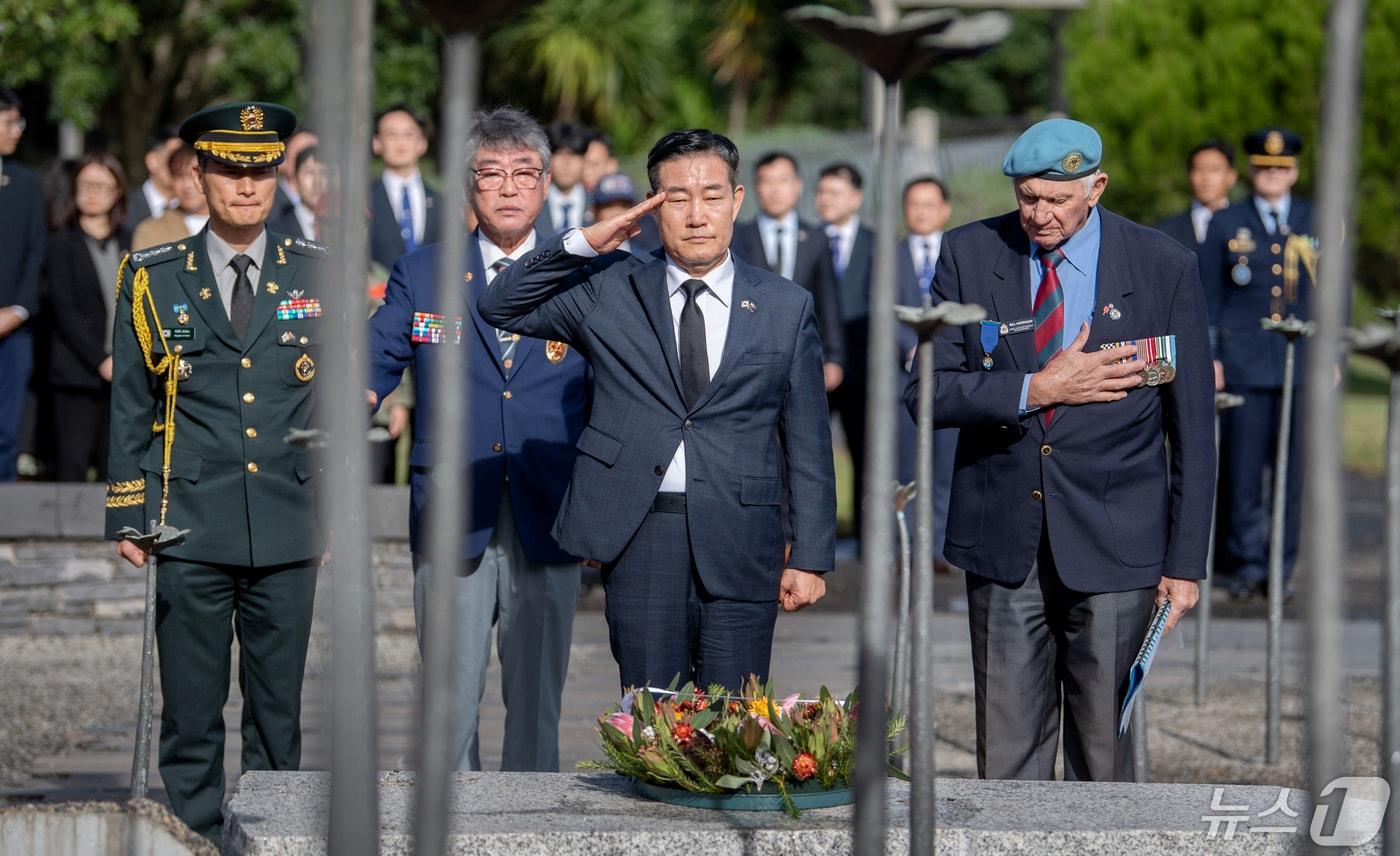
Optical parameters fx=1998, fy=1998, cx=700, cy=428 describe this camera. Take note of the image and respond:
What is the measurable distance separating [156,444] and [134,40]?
55.3 ft

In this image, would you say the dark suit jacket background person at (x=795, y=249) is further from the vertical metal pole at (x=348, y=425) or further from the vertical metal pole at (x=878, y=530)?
the vertical metal pole at (x=348, y=425)

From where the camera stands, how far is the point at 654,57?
2888 centimetres

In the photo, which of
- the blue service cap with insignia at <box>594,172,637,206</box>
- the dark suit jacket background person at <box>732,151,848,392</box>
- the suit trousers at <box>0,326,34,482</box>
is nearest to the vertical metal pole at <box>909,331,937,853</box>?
the blue service cap with insignia at <box>594,172,637,206</box>

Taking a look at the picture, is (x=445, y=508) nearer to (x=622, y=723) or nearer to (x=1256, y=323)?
(x=622, y=723)

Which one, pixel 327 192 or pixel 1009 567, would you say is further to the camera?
pixel 1009 567

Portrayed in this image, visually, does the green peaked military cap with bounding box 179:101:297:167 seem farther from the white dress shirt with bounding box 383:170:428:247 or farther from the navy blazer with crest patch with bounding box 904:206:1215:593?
the white dress shirt with bounding box 383:170:428:247

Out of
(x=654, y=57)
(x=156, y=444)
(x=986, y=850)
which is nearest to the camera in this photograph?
(x=986, y=850)

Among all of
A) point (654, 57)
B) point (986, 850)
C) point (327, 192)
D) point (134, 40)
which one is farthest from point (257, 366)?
point (654, 57)

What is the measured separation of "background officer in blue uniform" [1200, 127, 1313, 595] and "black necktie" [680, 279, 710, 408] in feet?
17.6

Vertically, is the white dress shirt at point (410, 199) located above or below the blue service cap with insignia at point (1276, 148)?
below

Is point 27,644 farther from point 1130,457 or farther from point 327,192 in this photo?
point 327,192

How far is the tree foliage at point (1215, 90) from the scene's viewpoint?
25.7m

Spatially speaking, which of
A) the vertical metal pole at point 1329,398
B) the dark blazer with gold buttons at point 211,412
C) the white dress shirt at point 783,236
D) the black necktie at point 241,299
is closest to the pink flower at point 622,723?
the dark blazer with gold buttons at point 211,412

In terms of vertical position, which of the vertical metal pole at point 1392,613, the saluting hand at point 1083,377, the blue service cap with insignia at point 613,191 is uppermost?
the blue service cap with insignia at point 613,191
